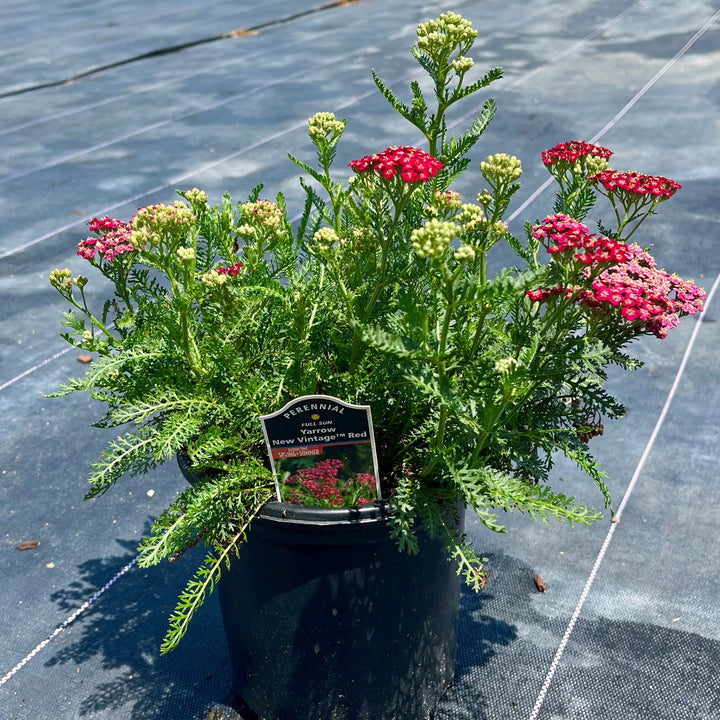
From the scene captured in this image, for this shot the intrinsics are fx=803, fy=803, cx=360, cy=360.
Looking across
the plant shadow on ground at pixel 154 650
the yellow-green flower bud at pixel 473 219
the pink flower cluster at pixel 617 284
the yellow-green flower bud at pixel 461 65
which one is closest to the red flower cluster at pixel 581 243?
the pink flower cluster at pixel 617 284

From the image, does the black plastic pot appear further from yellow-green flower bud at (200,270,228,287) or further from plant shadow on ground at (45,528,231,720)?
yellow-green flower bud at (200,270,228,287)

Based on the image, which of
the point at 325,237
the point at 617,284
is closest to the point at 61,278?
the point at 325,237

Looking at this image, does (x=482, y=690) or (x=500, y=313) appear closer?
(x=500, y=313)

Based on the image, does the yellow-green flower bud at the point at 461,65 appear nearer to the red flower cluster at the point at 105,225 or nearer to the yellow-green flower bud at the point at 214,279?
the yellow-green flower bud at the point at 214,279

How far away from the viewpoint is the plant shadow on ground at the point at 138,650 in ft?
6.66

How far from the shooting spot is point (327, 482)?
162 centimetres

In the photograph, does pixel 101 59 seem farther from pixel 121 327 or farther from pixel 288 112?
pixel 121 327

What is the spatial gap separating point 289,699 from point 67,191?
4129 mm

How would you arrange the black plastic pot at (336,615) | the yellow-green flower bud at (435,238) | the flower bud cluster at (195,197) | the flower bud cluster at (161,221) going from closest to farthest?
1. the yellow-green flower bud at (435,238)
2. the flower bud cluster at (161,221)
3. the black plastic pot at (336,615)
4. the flower bud cluster at (195,197)

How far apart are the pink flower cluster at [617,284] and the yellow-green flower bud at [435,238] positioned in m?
0.26

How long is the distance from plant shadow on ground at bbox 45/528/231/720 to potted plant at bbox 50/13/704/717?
279 mm

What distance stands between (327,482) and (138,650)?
93cm

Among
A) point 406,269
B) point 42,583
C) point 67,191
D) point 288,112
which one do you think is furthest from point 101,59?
point 406,269

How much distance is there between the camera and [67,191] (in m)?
5.12
